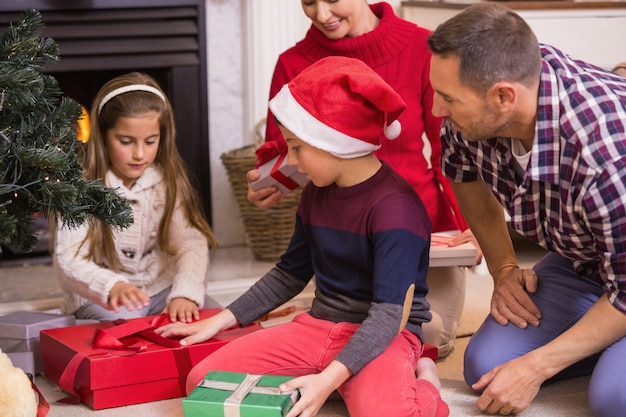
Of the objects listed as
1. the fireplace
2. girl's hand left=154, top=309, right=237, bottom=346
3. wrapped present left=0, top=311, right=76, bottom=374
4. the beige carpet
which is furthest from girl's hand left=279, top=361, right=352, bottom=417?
the fireplace

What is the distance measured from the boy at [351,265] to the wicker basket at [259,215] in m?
0.87

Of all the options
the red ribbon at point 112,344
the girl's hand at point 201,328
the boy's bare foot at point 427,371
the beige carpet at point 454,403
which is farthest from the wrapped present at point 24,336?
the boy's bare foot at point 427,371

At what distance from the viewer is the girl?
2.10 metres

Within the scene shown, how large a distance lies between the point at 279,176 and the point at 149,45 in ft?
3.27

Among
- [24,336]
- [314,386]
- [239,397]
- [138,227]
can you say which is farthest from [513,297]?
[24,336]

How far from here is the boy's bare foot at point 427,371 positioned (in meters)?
1.70

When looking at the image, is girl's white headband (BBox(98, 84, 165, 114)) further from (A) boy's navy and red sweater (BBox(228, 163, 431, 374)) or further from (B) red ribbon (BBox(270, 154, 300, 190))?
(A) boy's navy and red sweater (BBox(228, 163, 431, 374))

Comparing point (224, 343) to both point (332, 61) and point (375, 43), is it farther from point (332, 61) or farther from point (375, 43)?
point (375, 43)

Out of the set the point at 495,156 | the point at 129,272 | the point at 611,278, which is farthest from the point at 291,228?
the point at 611,278

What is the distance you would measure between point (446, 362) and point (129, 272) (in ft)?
2.55

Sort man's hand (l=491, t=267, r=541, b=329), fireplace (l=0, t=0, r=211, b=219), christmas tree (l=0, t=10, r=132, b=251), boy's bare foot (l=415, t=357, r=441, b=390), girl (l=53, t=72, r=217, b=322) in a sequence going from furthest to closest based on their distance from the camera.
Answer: fireplace (l=0, t=0, r=211, b=219) < girl (l=53, t=72, r=217, b=322) < man's hand (l=491, t=267, r=541, b=329) < boy's bare foot (l=415, t=357, r=441, b=390) < christmas tree (l=0, t=10, r=132, b=251)

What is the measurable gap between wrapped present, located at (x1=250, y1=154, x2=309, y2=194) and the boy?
0.12 metres

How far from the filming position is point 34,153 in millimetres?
1451

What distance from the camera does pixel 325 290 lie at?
5.75 ft
